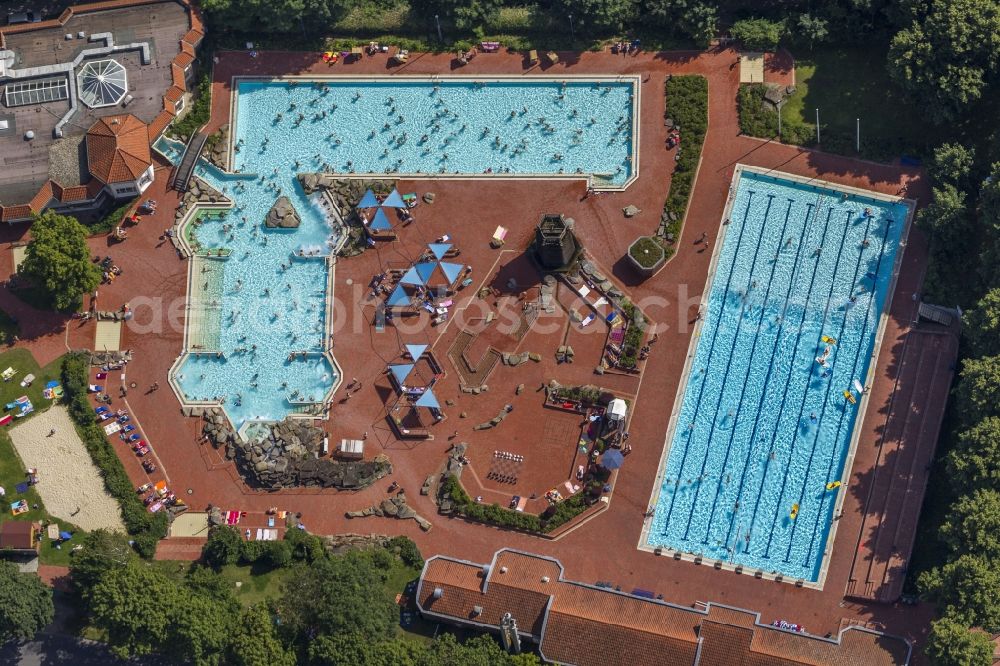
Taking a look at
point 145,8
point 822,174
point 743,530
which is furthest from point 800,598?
point 145,8

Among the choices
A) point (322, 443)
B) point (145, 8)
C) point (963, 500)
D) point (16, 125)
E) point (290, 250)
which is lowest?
point (322, 443)

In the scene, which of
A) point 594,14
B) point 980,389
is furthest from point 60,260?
point 980,389

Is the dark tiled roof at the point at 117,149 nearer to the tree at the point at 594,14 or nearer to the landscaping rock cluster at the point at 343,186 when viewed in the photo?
the landscaping rock cluster at the point at 343,186

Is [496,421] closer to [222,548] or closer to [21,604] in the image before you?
[222,548]

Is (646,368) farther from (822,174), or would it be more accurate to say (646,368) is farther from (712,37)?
(712,37)

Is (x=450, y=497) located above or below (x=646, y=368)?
below
